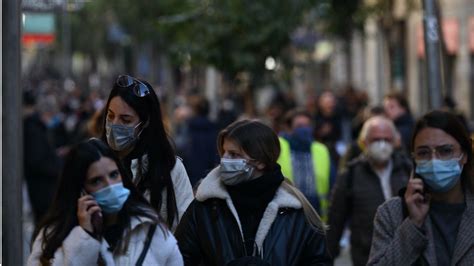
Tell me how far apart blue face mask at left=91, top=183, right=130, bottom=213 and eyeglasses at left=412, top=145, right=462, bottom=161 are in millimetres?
1596

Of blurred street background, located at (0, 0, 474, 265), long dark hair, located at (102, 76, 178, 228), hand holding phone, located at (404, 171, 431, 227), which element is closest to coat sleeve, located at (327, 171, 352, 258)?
blurred street background, located at (0, 0, 474, 265)

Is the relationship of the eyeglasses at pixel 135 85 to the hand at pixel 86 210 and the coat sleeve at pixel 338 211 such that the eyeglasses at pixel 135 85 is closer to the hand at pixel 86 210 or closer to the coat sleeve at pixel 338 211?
the hand at pixel 86 210

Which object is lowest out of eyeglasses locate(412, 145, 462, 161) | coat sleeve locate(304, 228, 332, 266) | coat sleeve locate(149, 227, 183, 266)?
coat sleeve locate(304, 228, 332, 266)

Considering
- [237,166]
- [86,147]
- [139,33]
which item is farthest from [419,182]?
Result: [139,33]

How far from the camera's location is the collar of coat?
5770 millimetres

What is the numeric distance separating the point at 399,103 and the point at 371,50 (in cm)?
3311

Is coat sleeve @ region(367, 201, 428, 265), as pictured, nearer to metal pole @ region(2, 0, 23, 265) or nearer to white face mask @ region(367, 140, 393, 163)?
metal pole @ region(2, 0, 23, 265)

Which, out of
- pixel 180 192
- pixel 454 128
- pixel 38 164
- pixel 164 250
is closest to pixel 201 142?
pixel 38 164

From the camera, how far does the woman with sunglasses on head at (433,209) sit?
227 inches

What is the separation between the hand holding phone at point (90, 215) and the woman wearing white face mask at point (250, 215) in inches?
37.1

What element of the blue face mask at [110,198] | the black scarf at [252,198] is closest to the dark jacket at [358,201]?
the black scarf at [252,198]

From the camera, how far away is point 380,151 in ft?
31.1

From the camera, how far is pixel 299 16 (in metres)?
22.3

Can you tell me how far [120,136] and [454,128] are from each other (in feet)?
4.84
